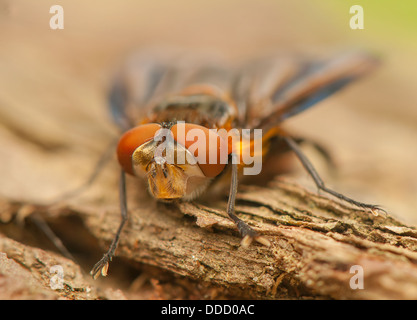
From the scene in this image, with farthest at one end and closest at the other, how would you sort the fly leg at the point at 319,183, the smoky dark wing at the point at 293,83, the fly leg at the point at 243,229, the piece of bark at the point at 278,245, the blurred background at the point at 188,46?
the blurred background at the point at 188,46
the smoky dark wing at the point at 293,83
the fly leg at the point at 319,183
the fly leg at the point at 243,229
the piece of bark at the point at 278,245

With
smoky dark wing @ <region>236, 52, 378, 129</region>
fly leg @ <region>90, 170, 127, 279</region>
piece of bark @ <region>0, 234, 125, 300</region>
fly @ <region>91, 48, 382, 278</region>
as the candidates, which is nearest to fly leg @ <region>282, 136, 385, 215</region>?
fly @ <region>91, 48, 382, 278</region>

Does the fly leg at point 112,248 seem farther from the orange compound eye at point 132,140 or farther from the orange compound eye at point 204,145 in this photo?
the orange compound eye at point 204,145

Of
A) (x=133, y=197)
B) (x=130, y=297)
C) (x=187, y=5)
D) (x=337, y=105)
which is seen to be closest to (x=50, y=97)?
(x=133, y=197)

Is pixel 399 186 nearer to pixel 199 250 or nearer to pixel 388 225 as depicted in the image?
pixel 388 225

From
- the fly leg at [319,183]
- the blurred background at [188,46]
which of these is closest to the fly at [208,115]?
the fly leg at [319,183]

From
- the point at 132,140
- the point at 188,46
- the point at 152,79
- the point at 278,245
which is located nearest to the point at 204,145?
the point at 132,140

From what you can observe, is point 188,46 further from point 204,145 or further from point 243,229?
point 243,229

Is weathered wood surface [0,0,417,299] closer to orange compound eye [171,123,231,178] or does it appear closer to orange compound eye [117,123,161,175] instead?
orange compound eye [171,123,231,178]
